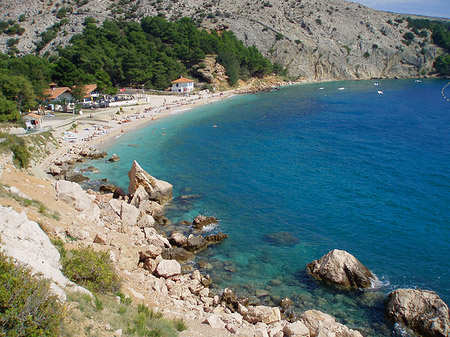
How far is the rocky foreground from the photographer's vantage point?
13.8 metres

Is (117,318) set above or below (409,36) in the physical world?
below

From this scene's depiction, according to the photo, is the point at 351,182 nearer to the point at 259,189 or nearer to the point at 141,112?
the point at 259,189

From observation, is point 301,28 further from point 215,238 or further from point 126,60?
point 215,238

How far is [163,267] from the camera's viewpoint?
19766 millimetres

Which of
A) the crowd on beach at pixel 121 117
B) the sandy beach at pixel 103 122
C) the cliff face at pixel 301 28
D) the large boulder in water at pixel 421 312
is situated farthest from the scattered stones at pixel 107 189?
the cliff face at pixel 301 28

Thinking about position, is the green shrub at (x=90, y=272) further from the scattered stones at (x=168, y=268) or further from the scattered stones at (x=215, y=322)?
the scattered stones at (x=168, y=268)

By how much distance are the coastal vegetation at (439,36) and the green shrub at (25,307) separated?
181978 millimetres

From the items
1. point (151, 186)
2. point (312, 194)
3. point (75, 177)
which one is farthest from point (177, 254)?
point (75, 177)

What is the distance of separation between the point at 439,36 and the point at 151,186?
618 feet

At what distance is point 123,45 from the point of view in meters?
101

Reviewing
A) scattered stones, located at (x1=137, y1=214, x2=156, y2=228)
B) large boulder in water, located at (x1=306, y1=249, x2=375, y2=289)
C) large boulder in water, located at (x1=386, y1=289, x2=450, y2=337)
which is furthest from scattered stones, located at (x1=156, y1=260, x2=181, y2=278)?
large boulder in water, located at (x1=386, y1=289, x2=450, y2=337)

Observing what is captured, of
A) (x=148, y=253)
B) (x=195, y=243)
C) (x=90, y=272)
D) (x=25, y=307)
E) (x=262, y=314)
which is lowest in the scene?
(x=195, y=243)

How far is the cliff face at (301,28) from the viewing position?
14538cm

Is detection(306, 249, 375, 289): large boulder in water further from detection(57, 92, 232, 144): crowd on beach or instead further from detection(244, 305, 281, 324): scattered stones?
detection(57, 92, 232, 144): crowd on beach
